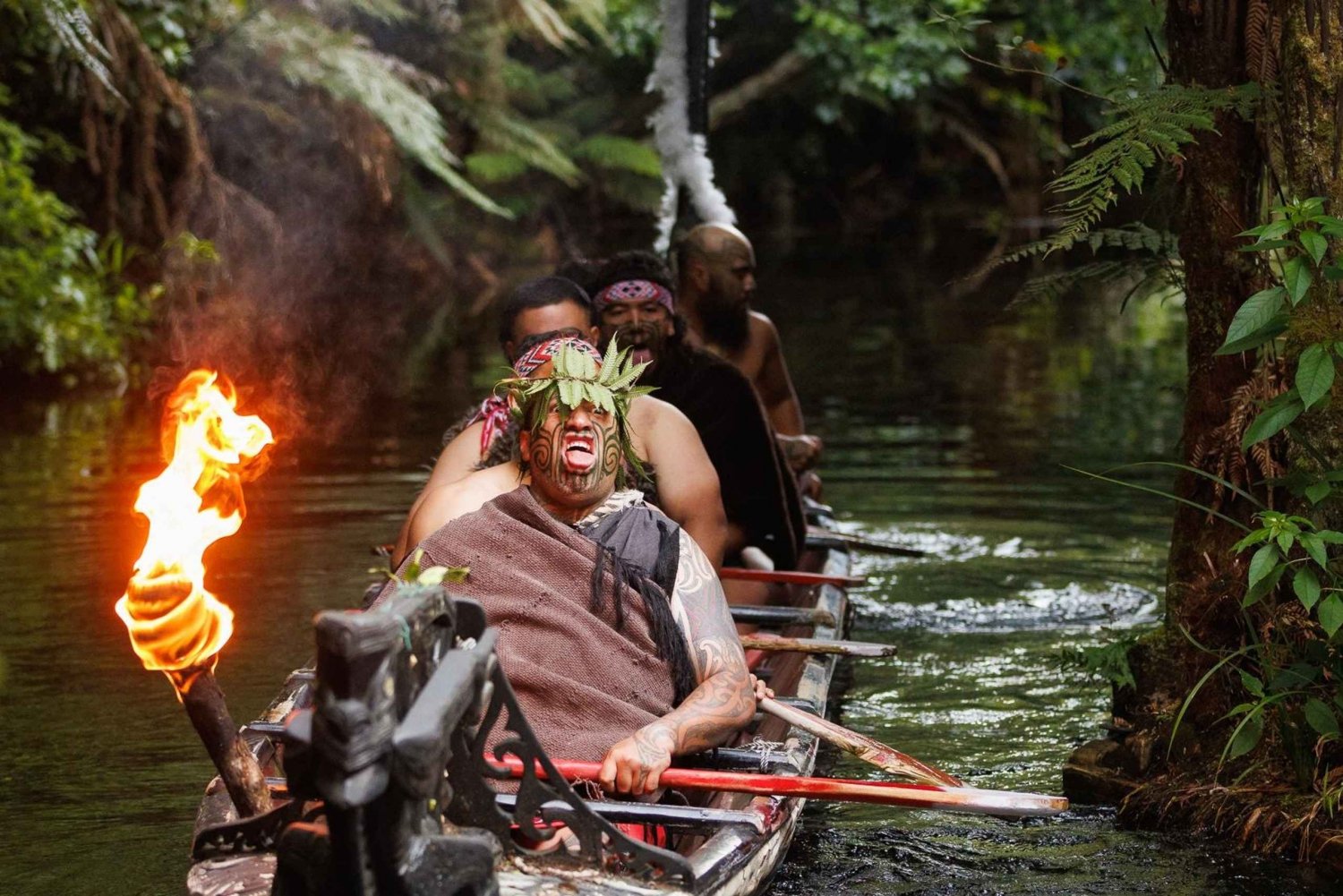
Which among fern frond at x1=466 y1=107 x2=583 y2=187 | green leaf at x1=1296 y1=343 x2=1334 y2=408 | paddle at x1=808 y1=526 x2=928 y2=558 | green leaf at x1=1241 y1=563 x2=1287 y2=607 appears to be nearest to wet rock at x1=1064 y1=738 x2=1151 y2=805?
green leaf at x1=1241 y1=563 x2=1287 y2=607

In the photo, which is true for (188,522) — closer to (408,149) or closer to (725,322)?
(725,322)

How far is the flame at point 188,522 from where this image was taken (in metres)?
3.50

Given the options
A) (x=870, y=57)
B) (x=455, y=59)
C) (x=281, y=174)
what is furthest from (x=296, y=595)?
(x=870, y=57)

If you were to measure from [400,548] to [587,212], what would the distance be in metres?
23.2

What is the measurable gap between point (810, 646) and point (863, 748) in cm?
107

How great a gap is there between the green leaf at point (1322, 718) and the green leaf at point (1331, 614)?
25 cm

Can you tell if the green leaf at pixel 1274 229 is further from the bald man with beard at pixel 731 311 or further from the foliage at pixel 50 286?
the foliage at pixel 50 286

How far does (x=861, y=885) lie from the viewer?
4875 millimetres

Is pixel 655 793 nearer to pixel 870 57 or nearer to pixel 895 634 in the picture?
pixel 895 634

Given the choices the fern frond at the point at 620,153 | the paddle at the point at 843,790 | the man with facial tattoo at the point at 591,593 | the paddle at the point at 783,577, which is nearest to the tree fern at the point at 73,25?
the paddle at the point at 783,577

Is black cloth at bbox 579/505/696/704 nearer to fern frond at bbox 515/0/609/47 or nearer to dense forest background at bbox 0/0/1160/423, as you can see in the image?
dense forest background at bbox 0/0/1160/423

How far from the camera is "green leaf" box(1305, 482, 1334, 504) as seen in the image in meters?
4.46

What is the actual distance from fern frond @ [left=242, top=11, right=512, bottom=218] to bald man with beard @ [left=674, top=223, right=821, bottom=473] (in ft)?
32.1

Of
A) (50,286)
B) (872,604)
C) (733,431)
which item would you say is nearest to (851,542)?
(872,604)
